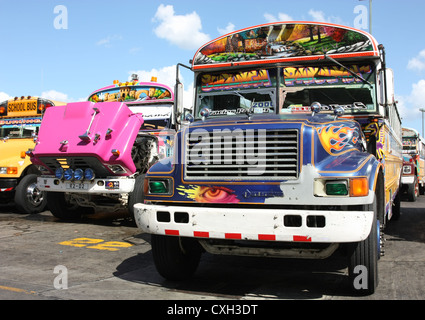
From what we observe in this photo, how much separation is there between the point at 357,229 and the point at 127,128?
5198 millimetres

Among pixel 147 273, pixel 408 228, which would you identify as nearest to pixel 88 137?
pixel 147 273

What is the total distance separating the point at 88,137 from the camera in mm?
7617

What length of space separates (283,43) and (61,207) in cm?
550

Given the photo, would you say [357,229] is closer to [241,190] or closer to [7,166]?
[241,190]

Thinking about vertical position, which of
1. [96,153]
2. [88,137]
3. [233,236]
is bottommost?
[233,236]

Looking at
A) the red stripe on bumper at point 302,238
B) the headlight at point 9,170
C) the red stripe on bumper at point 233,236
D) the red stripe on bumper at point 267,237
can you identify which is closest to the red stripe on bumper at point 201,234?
the red stripe on bumper at point 233,236

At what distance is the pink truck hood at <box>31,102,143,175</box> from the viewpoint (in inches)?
301

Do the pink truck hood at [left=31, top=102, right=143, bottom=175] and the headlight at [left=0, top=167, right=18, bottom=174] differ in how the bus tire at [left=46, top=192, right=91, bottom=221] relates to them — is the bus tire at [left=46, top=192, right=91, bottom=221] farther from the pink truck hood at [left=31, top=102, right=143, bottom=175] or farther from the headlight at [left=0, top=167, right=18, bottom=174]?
the headlight at [left=0, top=167, right=18, bottom=174]

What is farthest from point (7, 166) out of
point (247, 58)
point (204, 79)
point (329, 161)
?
point (329, 161)

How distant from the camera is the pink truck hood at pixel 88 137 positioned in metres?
7.65

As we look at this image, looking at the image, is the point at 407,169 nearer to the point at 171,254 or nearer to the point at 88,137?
the point at 88,137

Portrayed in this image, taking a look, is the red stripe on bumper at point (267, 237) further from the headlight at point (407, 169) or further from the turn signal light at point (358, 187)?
the headlight at point (407, 169)

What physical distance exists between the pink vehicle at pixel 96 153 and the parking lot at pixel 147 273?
821 millimetres
